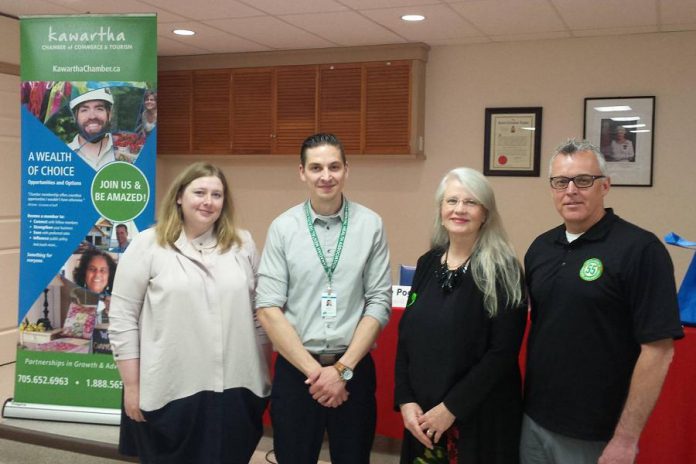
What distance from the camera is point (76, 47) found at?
142 inches

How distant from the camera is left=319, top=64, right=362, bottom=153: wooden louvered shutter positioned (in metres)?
5.97

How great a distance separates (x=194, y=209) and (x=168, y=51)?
448 centimetres

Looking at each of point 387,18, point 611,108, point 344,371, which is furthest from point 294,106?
point 344,371

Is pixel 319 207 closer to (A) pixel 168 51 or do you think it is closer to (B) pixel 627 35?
(B) pixel 627 35

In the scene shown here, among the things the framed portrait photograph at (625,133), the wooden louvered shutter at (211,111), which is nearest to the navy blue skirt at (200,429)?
the framed portrait photograph at (625,133)

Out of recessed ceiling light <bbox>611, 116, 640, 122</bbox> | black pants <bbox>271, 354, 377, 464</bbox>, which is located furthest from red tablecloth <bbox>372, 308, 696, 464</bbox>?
recessed ceiling light <bbox>611, 116, 640, 122</bbox>

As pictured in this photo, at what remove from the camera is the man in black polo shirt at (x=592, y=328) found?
1780 mm

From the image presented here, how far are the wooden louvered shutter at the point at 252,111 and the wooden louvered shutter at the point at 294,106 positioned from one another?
0.30 feet

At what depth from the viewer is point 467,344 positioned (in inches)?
78.3

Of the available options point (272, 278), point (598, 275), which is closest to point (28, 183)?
point (272, 278)

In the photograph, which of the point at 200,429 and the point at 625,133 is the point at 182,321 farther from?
the point at 625,133

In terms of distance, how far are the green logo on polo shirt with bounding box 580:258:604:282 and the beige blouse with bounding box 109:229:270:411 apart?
111 cm

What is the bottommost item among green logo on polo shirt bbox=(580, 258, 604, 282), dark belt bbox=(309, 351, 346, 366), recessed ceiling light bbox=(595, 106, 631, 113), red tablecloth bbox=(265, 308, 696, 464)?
red tablecloth bbox=(265, 308, 696, 464)

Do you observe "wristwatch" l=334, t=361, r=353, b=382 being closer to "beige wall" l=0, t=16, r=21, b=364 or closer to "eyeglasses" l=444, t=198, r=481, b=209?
"eyeglasses" l=444, t=198, r=481, b=209
